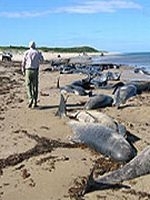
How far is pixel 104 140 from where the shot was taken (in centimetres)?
884

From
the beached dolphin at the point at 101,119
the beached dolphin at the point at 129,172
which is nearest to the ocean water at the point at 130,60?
the beached dolphin at the point at 101,119

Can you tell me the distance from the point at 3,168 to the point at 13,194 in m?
1.23

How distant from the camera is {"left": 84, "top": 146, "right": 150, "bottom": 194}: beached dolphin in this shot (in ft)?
23.5

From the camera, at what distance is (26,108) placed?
1414 cm

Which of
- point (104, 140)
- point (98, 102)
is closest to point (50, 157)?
point (104, 140)

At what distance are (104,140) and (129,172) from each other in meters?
1.47

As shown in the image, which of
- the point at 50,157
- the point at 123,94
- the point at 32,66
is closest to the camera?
the point at 50,157

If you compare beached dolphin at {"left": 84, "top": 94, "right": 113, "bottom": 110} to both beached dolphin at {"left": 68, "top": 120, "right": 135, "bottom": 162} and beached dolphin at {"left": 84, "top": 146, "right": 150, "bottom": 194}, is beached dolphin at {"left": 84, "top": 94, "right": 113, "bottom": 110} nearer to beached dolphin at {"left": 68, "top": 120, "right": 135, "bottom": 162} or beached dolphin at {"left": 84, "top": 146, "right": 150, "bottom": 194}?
beached dolphin at {"left": 68, "top": 120, "right": 135, "bottom": 162}

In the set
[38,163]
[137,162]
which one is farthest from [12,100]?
[137,162]

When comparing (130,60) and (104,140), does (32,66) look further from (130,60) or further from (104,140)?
(130,60)

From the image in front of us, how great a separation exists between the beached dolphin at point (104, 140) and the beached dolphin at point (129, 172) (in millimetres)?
549

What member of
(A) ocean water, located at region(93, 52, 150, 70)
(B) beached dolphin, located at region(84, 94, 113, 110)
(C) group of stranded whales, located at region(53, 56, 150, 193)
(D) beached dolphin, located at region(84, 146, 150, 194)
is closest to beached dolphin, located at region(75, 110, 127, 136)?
(C) group of stranded whales, located at region(53, 56, 150, 193)

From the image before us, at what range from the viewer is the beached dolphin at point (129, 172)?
7156 mm

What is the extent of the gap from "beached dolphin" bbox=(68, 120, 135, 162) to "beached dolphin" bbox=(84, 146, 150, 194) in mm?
549
